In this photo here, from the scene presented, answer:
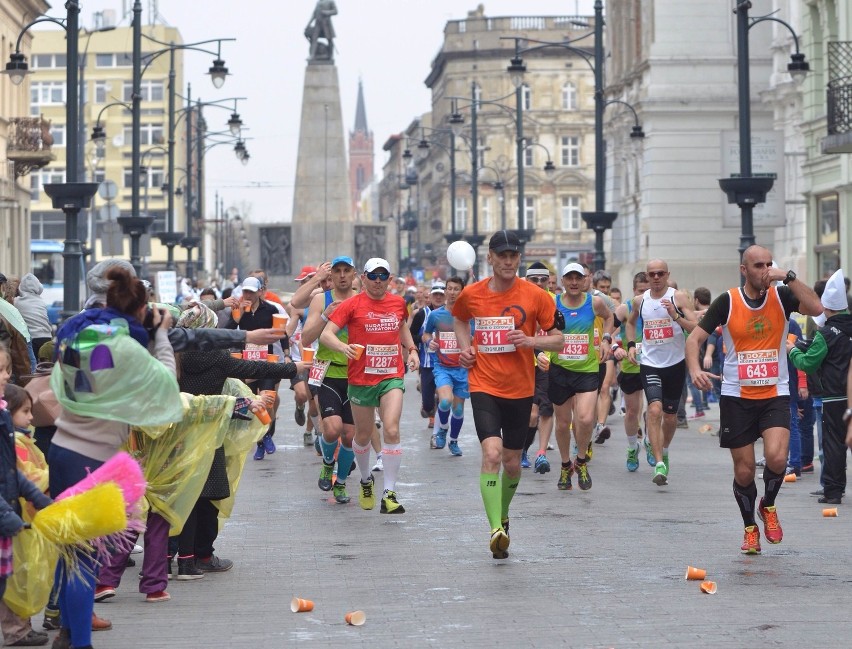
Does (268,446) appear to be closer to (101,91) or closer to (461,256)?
(461,256)

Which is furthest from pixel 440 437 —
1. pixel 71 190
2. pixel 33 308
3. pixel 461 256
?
pixel 461 256

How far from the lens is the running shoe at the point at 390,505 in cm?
1273

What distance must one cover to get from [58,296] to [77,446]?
5134 centimetres

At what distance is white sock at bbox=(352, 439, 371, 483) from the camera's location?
13.0 meters

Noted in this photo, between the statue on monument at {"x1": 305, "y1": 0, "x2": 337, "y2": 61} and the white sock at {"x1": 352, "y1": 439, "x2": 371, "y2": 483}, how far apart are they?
43.8 m

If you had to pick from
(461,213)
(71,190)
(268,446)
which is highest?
(461,213)

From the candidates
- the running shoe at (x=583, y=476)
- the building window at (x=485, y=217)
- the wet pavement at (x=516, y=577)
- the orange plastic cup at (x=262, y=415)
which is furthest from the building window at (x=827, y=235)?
the building window at (x=485, y=217)

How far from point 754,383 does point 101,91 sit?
127m

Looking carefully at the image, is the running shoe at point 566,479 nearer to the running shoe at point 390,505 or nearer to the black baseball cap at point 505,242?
the running shoe at point 390,505

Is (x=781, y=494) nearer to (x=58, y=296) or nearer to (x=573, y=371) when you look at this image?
(x=573, y=371)

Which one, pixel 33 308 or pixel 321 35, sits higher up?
pixel 321 35

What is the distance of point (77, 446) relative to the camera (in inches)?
292

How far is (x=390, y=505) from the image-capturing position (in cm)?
1276

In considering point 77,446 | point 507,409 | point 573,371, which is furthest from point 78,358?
point 573,371
